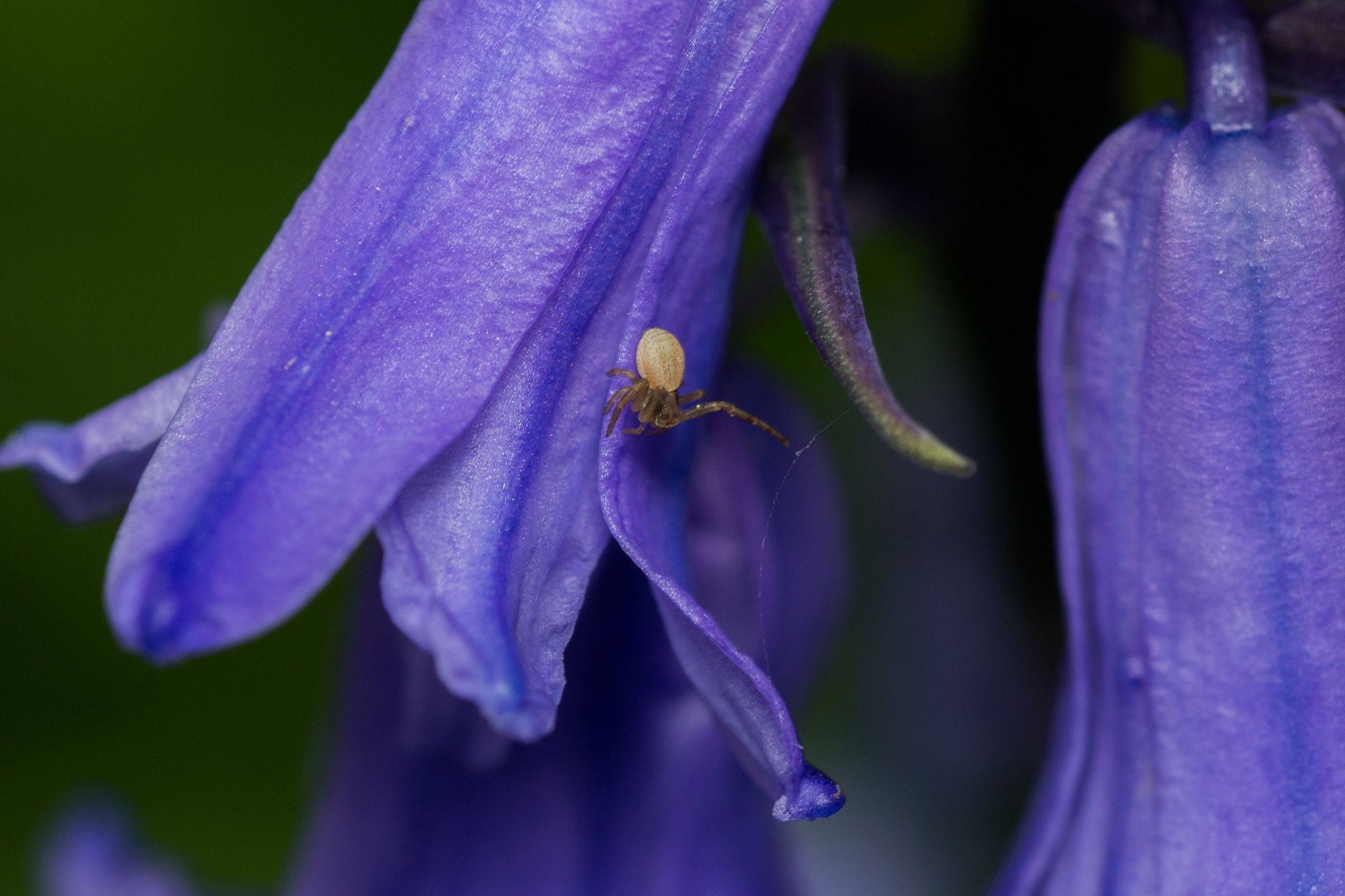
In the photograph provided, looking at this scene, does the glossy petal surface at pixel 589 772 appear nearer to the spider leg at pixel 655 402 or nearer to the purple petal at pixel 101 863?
the spider leg at pixel 655 402

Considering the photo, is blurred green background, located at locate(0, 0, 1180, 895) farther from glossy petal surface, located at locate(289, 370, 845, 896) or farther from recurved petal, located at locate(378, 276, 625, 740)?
recurved petal, located at locate(378, 276, 625, 740)

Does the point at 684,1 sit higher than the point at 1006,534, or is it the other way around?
the point at 684,1

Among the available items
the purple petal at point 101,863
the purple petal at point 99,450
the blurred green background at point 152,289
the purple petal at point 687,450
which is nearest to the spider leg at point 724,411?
the purple petal at point 687,450

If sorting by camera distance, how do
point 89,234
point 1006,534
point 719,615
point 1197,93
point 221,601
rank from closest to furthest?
point 221,601 → point 1197,93 → point 719,615 → point 1006,534 → point 89,234

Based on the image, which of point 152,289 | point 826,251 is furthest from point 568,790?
point 152,289

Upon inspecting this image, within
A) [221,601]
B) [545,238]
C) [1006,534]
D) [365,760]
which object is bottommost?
[365,760]

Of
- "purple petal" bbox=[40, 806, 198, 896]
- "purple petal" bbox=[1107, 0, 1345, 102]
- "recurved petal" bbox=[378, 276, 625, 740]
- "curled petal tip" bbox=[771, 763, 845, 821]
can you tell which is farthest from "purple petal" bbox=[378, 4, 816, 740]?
"purple petal" bbox=[40, 806, 198, 896]

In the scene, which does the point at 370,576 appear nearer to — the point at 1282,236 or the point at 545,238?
the point at 545,238

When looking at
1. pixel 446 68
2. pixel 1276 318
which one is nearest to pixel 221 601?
pixel 446 68
